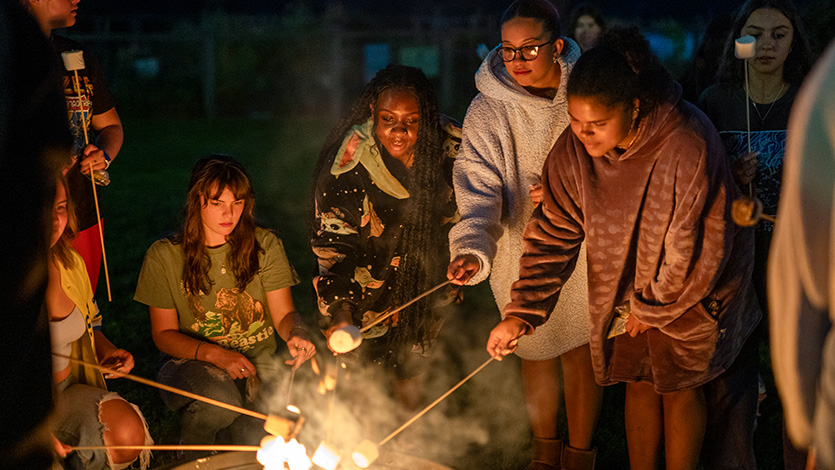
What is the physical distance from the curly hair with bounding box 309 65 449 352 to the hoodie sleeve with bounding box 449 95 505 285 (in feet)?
0.67

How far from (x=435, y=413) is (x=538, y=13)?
207 cm

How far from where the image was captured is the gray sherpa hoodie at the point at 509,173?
2.98 meters

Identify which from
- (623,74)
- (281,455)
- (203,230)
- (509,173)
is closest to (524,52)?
(509,173)

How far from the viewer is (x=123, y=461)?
2.94 m

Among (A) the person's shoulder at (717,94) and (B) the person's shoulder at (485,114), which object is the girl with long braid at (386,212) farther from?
(A) the person's shoulder at (717,94)

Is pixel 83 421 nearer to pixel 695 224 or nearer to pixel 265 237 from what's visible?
pixel 265 237

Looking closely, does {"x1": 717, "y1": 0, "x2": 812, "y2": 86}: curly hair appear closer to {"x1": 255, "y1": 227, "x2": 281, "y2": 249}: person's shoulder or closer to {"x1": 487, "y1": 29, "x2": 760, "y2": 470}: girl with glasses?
{"x1": 487, "y1": 29, "x2": 760, "y2": 470}: girl with glasses

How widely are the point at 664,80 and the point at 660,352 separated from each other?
0.91 metres

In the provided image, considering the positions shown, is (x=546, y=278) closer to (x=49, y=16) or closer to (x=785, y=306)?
(x=785, y=306)

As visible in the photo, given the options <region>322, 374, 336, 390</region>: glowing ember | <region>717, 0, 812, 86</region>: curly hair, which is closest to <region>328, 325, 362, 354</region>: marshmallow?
<region>322, 374, 336, 390</region>: glowing ember

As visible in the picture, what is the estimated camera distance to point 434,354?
459 cm

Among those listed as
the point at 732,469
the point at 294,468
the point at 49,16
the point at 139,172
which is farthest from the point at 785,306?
the point at 139,172

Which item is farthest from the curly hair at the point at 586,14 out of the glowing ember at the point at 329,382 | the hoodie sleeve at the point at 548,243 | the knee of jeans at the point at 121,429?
the knee of jeans at the point at 121,429

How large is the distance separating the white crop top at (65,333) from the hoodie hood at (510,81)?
1805 mm
